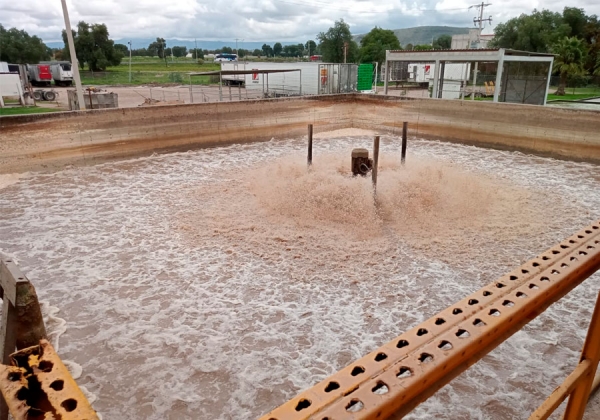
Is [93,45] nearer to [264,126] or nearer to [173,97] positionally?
[173,97]

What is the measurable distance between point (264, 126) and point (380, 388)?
14.6 m

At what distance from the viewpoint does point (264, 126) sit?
595 inches

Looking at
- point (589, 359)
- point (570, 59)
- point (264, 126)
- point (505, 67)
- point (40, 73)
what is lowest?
point (264, 126)

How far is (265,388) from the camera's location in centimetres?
384

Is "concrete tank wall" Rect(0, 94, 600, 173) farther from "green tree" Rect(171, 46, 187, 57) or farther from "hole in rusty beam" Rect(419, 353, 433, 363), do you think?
"green tree" Rect(171, 46, 187, 57)

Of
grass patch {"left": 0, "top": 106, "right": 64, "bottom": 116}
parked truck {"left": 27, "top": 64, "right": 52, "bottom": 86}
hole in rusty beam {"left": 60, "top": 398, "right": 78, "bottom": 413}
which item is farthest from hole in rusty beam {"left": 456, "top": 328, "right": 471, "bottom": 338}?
parked truck {"left": 27, "top": 64, "right": 52, "bottom": 86}

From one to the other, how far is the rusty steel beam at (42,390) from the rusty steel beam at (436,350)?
0.38 m

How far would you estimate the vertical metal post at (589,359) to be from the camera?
4.99 ft

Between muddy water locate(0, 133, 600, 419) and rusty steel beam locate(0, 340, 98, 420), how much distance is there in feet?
9.37

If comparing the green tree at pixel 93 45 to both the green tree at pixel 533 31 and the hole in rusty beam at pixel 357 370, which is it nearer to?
the green tree at pixel 533 31

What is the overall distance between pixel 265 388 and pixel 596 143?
1183 centimetres

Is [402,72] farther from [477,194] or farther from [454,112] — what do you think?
[477,194]

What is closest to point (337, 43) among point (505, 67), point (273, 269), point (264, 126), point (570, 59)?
point (570, 59)

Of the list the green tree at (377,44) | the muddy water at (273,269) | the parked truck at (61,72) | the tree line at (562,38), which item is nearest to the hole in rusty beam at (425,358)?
the muddy water at (273,269)
